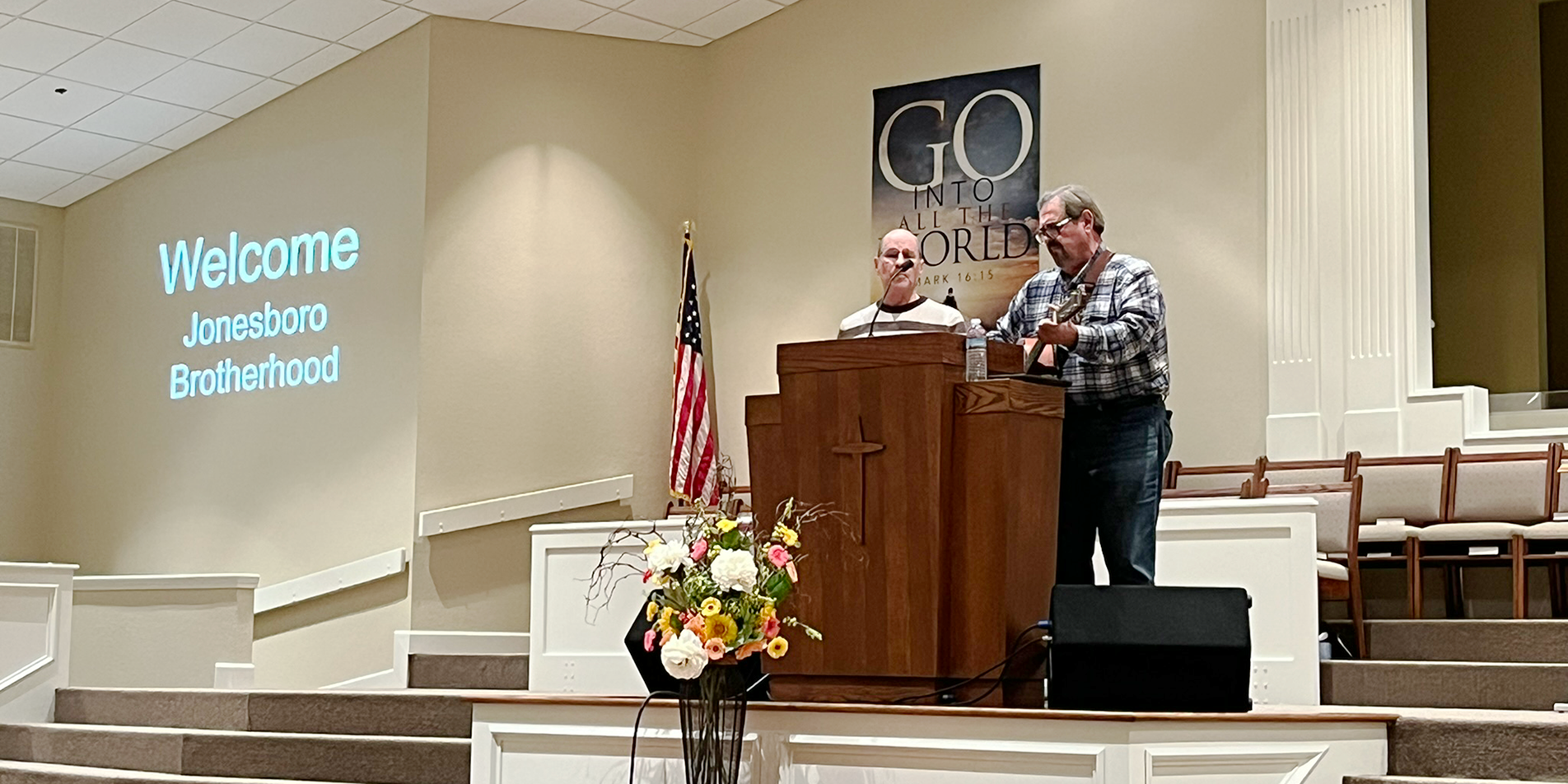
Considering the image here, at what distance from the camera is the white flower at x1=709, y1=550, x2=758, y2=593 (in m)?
3.95

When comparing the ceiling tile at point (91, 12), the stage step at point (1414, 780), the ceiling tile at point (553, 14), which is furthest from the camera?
the ceiling tile at point (553, 14)

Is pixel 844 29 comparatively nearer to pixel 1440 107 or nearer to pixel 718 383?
pixel 718 383

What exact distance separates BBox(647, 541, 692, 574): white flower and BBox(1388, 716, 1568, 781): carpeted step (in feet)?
5.87

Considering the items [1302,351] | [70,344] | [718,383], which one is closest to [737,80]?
[718,383]

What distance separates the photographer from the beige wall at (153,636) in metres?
8.00

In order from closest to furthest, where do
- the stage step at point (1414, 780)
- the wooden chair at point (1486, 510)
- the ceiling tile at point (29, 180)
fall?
1. the stage step at point (1414, 780)
2. the wooden chair at point (1486, 510)
3. the ceiling tile at point (29, 180)

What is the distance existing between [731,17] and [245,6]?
2.85 m

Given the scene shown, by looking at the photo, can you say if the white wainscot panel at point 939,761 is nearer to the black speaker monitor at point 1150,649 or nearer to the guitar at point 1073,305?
the black speaker monitor at point 1150,649

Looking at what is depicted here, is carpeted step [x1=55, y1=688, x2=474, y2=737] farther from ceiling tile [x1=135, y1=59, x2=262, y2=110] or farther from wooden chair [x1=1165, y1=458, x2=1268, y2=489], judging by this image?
wooden chair [x1=1165, y1=458, x2=1268, y2=489]

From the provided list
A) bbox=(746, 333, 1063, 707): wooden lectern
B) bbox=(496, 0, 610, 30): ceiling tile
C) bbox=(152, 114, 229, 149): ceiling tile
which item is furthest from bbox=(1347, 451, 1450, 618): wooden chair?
bbox=(152, 114, 229, 149): ceiling tile

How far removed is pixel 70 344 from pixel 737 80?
15.0ft

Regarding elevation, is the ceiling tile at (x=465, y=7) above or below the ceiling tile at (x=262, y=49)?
above

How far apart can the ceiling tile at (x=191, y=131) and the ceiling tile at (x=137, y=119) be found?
5cm

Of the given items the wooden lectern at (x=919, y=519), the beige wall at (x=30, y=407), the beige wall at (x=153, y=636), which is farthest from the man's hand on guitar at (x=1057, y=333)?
the beige wall at (x=30, y=407)
